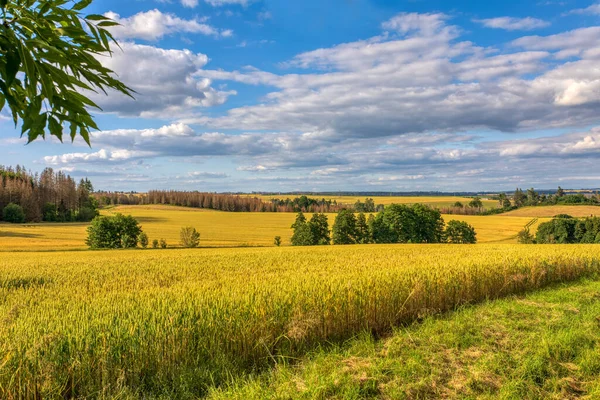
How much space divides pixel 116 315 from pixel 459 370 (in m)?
5.30

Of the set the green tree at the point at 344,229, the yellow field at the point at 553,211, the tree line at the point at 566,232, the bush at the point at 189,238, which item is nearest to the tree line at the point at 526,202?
the yellow field at the point at 553,211

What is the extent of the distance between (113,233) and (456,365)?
58218mm

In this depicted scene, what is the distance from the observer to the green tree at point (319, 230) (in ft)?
215

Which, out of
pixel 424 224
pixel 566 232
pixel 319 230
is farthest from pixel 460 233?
pixel 319 230

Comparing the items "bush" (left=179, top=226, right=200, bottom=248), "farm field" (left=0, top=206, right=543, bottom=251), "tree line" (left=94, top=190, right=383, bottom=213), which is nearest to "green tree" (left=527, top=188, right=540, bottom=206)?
"farm field" (left=0, top=206, right=543, bottom=251)

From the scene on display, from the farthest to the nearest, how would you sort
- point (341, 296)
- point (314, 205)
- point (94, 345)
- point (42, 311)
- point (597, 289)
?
point (314, 205) → point (597, 289) → point (341, 296) → point (42, 311) → point (94, 345)

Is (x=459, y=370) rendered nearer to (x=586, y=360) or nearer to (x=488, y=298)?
(x=586, y=360)

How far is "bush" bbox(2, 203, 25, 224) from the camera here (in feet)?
275

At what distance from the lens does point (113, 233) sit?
54938mm

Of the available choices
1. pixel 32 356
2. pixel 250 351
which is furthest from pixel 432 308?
pixel 32 356

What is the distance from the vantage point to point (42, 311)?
629cm

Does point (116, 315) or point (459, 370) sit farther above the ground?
point (116, 315)

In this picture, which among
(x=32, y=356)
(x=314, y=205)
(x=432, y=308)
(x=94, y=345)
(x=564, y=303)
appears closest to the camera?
(x=32, y=356)

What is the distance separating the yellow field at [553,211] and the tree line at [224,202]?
4599 cm
